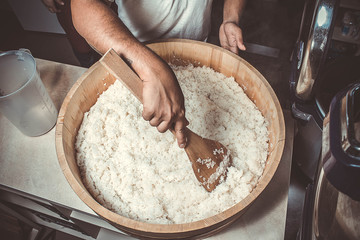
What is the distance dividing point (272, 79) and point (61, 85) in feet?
6.69

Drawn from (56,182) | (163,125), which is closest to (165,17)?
(163,125)

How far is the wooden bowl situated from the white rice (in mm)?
44

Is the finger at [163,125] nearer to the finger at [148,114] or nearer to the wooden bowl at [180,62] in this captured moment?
the finger at [148,114]

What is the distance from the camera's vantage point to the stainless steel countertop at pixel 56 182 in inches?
40.9

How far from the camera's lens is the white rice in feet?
3.31

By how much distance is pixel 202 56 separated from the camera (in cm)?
134

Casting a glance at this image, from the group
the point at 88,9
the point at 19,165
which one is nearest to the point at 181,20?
the point at 88,9

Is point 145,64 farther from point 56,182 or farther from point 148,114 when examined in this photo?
point 56,182

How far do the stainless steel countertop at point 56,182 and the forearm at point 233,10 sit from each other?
549 mm

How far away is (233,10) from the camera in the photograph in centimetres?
141

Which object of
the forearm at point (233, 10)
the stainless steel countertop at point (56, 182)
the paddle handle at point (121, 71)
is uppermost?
the forearm at point (233, 10)

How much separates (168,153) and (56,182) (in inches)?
19.0

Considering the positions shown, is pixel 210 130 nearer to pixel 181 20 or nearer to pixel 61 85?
pixel 181 20

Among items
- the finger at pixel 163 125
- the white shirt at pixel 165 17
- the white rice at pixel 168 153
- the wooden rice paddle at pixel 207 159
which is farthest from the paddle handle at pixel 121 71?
the white shirt at pixel 165 17
